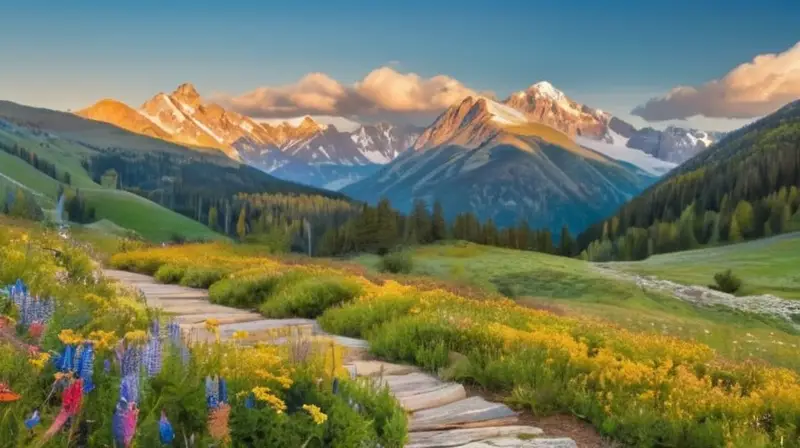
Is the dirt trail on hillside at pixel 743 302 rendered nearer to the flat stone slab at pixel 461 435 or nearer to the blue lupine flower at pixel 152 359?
the flat stone slab at pixel 461 435

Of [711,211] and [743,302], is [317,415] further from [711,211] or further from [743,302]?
[711,211]

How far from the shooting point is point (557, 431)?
6.12 m

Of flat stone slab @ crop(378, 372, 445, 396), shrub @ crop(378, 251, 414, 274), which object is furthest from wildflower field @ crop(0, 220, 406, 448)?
shrub @ crop(378, 251, 414, 274)

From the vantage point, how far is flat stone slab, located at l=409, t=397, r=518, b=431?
227 inches

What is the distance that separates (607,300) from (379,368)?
35.9 m

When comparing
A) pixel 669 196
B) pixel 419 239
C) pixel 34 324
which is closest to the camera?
pixel 34 324

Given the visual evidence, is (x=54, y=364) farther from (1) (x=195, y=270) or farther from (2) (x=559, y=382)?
(1) (x=195, y=270)

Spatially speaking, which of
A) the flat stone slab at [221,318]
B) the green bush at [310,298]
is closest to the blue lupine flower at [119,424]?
the flat stone slab at [221,318]

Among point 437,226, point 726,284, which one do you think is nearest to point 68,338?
point 726,284

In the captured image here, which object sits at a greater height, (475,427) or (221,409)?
(221,409)

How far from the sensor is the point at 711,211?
497 feet

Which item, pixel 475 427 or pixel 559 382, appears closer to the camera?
pixel 475 427

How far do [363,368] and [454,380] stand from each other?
1052 mm

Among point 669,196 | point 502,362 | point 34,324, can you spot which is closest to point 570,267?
point 502,362
